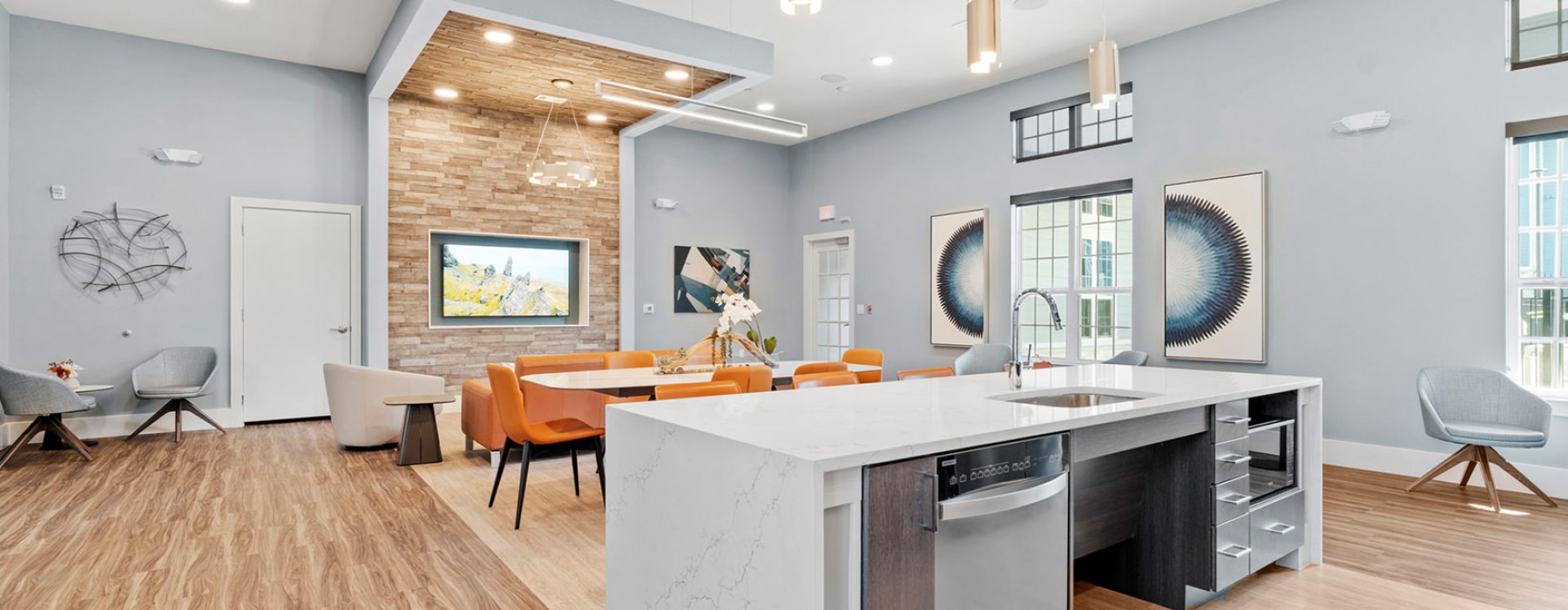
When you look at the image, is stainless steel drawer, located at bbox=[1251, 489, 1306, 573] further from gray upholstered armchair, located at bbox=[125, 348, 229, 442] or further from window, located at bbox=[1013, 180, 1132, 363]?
gray upholstered armchair, located at bbox=[125, 348, 229, 442]

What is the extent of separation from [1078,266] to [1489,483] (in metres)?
3.06

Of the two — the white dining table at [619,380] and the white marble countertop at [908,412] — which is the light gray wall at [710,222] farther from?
the white marble countertop at [908,412]

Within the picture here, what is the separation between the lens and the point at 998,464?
5.94 feet

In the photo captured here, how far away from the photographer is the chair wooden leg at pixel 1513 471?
13.1ft

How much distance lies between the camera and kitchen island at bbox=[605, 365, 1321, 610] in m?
1.53

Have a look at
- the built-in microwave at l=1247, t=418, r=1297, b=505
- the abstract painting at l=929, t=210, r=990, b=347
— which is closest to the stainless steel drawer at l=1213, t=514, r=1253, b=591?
the built-in microwave at l=1247, t=418, r=1297, b=505

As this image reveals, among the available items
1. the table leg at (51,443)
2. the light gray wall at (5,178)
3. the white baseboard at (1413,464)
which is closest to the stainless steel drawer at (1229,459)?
the white baseboard at (1413,464)

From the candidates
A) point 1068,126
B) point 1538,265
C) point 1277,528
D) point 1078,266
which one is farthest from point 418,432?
point 1538,265

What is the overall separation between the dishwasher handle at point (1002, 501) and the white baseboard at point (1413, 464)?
4030 millimetres

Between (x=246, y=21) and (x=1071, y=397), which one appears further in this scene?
(x=246, y=21)

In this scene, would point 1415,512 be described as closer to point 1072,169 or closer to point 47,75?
point 1072,169

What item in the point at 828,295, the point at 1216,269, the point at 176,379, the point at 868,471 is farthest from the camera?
the point at 828,295

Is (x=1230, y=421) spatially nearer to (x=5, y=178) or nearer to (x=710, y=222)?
(x=710, y=222)

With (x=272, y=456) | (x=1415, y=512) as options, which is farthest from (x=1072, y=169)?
(x=272, y=456)
